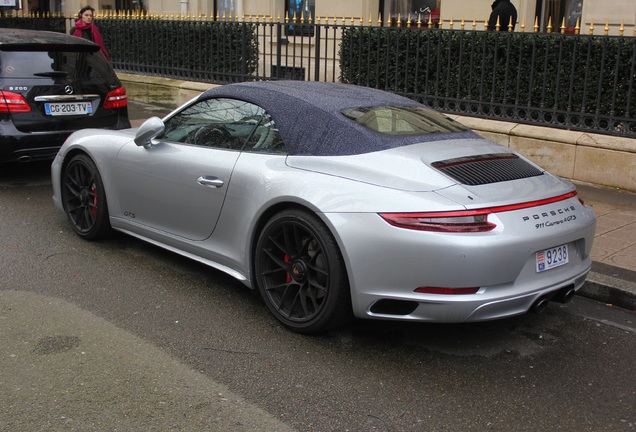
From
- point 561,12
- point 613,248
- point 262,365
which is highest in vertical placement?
point 561,12

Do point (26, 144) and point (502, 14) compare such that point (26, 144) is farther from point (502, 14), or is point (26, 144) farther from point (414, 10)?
point (414, 10)

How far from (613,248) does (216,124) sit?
340cm

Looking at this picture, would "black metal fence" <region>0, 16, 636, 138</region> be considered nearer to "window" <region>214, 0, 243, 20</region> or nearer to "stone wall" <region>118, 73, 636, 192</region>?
"stone wall" <region>118, 73, 636, 192</region>

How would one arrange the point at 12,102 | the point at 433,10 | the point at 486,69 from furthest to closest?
1. the point at 433,10
2. the point at 486,69
3. the point at 12,102

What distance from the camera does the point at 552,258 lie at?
4.24 meters

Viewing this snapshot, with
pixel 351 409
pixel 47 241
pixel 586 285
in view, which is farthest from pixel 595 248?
pixel 47 241

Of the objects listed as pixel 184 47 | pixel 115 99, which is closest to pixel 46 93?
pixel 115 99

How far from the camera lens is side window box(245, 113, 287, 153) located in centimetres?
481

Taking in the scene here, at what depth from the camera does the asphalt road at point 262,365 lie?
3.61 meters

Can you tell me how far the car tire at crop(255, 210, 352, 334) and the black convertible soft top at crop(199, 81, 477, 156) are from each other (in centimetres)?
50

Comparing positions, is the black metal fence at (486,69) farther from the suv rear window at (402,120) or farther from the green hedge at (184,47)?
the suv rear window at (402,120)

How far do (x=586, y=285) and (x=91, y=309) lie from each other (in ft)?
11.4

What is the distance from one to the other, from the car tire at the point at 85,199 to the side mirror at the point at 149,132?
0.73m

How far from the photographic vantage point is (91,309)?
4.89 metres
